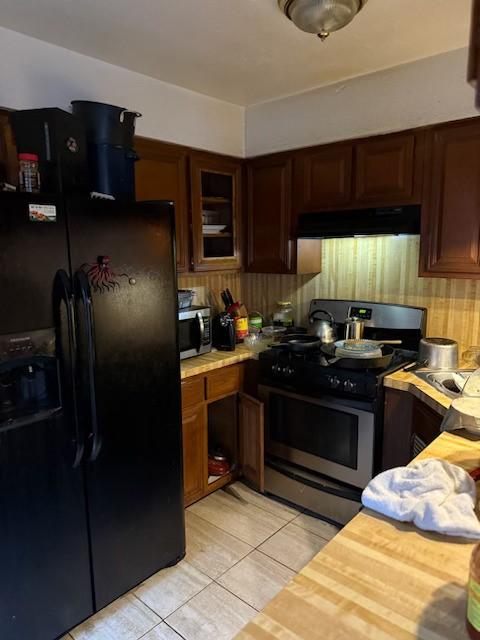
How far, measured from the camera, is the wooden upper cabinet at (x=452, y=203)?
2.13 meters

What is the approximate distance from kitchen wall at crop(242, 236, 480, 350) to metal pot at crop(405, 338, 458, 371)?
0.67 feet

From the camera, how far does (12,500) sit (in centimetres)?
157

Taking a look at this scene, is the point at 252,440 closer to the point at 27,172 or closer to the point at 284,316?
the point at 284,316

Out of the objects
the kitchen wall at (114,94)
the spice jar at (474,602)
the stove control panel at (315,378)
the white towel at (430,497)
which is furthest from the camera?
the stove control panel at (315,378)

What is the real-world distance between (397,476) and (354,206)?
1765mm

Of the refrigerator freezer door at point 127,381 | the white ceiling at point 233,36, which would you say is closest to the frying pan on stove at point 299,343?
the refrigerator freezer door at point 127,381

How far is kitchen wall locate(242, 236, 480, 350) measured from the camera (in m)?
2.46

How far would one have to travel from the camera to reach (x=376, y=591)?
833 millimetres

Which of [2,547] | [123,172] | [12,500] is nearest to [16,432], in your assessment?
[12,500]

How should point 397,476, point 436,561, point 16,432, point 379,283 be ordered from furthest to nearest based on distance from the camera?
point 379,283, point 16,432, point 397,476, point 436,561

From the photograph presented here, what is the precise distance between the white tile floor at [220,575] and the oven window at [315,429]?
418 millimetres

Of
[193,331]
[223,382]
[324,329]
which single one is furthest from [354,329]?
[193,331]

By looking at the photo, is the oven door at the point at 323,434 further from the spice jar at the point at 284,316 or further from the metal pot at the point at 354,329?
the spice jar at the point at 284,316

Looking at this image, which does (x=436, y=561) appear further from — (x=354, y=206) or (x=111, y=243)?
(x=354, y=206)
